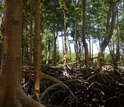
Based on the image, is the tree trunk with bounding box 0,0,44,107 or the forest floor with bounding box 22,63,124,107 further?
the forest floor with bounding box 22,63,124,107

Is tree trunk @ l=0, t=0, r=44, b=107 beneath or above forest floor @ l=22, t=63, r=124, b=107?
above

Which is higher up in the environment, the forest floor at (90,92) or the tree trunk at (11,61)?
the tree trunk at (11,61)

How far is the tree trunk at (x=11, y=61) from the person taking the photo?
1.30 m

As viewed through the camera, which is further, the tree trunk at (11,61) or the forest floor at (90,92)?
the forest floor at (90,92)

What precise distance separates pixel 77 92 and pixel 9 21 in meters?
2.53

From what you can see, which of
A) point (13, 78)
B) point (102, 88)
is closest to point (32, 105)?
point (13, 78)

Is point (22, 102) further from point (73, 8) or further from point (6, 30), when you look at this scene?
point (73, 8)

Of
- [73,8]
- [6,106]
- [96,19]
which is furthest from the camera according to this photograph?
[96,19]

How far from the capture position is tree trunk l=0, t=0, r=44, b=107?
130 cm

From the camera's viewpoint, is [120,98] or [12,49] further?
[120,98]

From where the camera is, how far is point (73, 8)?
6672 mm

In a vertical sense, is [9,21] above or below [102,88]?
above

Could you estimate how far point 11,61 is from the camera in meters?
1.29

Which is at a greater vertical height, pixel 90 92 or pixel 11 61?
pixel 11 61
